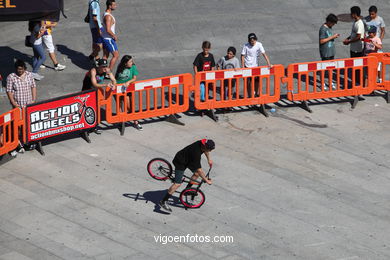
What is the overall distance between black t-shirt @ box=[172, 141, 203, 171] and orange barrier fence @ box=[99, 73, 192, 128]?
3632mm

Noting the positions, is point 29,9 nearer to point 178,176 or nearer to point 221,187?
point 178,176

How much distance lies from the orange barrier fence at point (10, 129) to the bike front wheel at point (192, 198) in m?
3.87

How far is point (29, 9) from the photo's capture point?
1817cm

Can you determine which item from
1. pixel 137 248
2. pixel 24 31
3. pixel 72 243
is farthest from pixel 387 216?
pixel 24 31

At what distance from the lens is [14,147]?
56.8 ft

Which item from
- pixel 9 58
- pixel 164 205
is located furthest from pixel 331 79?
pixel 9 58

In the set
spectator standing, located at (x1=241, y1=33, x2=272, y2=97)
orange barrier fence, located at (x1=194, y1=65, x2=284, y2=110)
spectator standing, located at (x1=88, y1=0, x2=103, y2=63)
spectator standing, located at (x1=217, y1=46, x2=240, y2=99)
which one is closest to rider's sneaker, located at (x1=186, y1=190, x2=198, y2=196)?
orange barrier fence, located at (x1=194, y1=65, x2=284, y2=110)

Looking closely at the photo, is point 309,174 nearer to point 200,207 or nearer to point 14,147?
point 200,207

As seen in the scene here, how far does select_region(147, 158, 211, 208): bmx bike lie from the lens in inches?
615

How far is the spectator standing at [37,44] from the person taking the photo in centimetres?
2070

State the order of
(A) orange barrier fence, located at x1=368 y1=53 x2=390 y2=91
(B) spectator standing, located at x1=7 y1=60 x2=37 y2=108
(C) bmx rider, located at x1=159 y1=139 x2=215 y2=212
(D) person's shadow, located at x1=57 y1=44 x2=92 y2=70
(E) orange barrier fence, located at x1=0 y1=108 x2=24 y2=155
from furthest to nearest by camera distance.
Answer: (D) person's shadow, located at x1=57 y1=44 x2=92 y2=70
(A) orange barrier fence, located at x1=368 y1=53 x2=390 y2=91
(B) spectator standing, located at x1=7 y1=60 x2=37 y2=108
(E) orange barrier fence, located at x1=0 y1=108 x2=24 y2=155
(C) bmx rider, located at x1=159 y1=139 x2=215 y2=212

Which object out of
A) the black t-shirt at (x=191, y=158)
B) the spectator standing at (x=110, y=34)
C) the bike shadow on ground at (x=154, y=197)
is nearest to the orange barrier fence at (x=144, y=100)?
the spectator standing at (x=110, y=34)

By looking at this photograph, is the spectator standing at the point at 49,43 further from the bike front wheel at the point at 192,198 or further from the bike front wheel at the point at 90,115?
the bike front wheel at the point at 192,198

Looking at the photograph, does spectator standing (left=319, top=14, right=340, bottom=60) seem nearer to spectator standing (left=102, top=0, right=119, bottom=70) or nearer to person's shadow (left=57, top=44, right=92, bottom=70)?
spectator standing (left=102, top=0, right=119, bottom=70)
